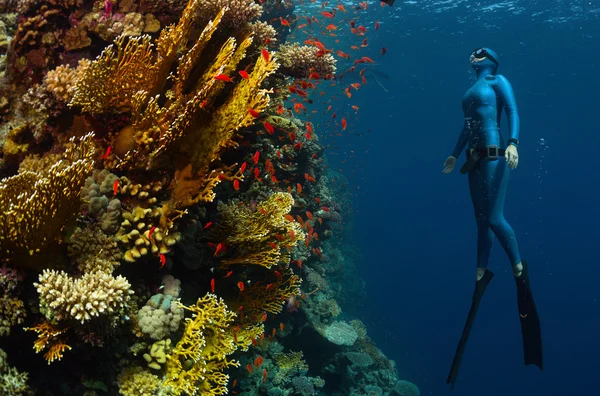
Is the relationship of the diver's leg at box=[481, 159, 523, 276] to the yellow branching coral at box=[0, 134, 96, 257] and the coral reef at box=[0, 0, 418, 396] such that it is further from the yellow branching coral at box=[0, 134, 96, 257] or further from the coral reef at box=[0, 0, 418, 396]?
the yellow branching coral at box=[0, 134, 96, 257]

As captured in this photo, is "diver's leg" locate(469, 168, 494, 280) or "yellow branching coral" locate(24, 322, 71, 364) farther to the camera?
"diver's leg" locate(469, 168, 494, 280)

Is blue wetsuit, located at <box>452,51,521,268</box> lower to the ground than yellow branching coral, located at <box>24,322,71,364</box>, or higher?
higher

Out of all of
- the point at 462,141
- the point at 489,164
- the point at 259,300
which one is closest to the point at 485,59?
the point at 462,141

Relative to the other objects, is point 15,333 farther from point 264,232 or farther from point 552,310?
point 552,310

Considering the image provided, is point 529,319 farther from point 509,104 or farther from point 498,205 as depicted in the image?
point 509,104

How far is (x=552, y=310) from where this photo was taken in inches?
3322

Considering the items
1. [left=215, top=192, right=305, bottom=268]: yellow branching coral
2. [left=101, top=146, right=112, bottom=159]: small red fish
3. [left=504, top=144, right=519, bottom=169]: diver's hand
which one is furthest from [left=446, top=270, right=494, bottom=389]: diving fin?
[left=101, top=146, right=112, bottom=159]: small red fish

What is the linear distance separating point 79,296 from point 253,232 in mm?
2052

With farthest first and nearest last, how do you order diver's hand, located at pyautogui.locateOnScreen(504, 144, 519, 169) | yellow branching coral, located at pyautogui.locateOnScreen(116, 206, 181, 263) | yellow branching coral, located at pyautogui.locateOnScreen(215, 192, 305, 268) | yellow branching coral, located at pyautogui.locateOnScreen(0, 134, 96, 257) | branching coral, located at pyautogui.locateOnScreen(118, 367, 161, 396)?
diver's hand, located at pyautogui.locateOnScreen(504, 144, 519, 169) < yellow branching coral, located at pyautogui.locateOnScreen(215, 192, 305, 268) < yellow branching coral, located at pyautogui.locateOnScreen(116, 206, 181, 263) < branching coral, located at pyautogui.locateOnScreen(118, 367, 161, 396) < yellow branching coral, located at pyautogui.locateOnScreen(0, 134, 96, 257)

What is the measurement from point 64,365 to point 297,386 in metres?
6.93

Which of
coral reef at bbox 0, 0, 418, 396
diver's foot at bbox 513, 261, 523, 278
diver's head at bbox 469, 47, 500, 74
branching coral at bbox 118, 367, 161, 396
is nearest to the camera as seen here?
coral reef at bbox 0, 0, 418, 396

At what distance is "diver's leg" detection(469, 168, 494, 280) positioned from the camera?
7867mm

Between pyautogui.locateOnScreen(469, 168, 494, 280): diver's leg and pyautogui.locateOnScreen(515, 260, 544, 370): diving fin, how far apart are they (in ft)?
2.35

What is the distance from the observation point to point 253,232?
422cm
